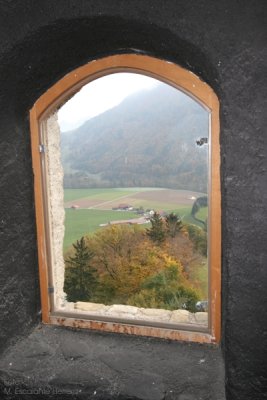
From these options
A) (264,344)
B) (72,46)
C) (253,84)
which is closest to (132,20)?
(72,46)

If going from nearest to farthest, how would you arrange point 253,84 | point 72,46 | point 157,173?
point 253,84
point 72,46
point 157,173

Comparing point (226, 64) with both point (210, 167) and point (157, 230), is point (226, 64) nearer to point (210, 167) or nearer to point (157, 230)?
point (210, 167)

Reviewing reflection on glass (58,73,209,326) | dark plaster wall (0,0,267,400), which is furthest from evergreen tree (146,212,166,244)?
dark plaster wall (0,0,267,400)

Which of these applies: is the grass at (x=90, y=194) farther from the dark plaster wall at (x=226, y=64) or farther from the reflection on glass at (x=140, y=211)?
the dark plaster wall at (x=226, y=64)

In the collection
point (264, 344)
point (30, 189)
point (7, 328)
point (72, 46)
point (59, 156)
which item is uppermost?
point (72, 46)

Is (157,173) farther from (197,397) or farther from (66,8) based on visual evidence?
(197,397)

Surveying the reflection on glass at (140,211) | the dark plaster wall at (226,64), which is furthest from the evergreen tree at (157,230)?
the dark plaster wall at (226,64)
